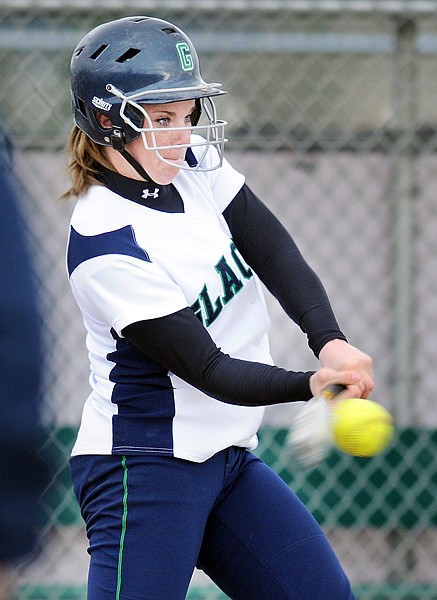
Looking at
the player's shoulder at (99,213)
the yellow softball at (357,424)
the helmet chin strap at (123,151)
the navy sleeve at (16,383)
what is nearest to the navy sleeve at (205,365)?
the yellow softball at (357,424)

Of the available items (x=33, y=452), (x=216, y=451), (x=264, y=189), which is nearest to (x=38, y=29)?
(x=264, y=189)


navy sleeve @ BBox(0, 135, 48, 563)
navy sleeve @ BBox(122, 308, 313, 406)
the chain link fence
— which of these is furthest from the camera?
the chain link fence

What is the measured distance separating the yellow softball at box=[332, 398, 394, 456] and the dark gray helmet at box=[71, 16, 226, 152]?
2.46 feet

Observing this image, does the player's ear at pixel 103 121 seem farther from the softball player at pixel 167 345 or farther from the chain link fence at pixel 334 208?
the chain link fence at pixel 334 208

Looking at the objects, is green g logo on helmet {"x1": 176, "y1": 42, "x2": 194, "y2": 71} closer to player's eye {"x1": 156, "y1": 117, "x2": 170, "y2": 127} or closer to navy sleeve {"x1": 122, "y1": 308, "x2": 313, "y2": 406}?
player's eye {"x1": 156, "y1": 117, "x2": 170, "y2": 127}

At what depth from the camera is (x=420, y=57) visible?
14.0 ft

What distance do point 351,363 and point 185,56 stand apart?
2.71 feet

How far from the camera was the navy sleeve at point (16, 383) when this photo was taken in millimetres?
1598

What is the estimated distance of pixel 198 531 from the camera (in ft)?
9.14

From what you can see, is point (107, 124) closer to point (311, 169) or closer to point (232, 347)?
point (232, 347)

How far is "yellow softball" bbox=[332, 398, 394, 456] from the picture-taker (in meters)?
2.40

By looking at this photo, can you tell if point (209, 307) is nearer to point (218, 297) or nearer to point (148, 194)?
point (218, 297)

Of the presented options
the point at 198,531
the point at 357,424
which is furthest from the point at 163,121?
the point at 198,531

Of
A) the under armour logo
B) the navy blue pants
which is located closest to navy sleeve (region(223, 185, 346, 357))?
the under armour logo
